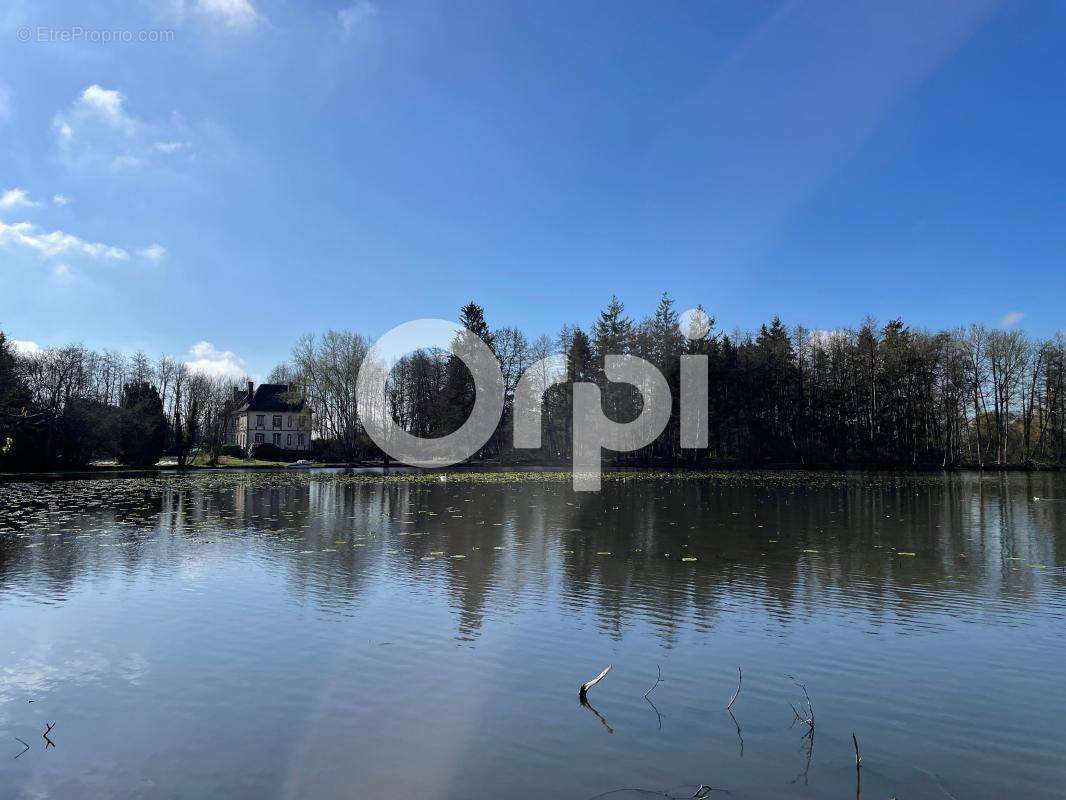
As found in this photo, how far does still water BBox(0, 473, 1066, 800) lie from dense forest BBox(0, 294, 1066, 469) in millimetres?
43689

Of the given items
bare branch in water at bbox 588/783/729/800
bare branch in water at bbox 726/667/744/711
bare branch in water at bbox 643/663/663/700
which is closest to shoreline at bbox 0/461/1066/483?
bare branch in water at bbox 643/663/663/700

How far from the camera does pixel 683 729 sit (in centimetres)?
503

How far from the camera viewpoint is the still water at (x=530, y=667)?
14.5 ft

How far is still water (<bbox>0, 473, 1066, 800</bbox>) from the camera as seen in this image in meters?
4.43

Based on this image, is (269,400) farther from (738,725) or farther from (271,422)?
(738,725)

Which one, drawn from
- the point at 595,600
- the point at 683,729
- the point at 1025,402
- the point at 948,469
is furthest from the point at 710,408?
the point at 683,729

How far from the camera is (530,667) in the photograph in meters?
6.45

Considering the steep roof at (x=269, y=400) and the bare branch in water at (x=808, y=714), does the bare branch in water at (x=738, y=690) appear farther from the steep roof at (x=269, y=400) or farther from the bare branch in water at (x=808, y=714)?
the steep roof at (x=269, y=400)

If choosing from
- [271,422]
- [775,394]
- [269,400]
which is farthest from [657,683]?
[269,400]

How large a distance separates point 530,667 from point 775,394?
5629 cm

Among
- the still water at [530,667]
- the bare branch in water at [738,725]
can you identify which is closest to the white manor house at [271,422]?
the still water at [530,667]

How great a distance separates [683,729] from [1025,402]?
63.8 m

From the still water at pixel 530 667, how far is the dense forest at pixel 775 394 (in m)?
43.7

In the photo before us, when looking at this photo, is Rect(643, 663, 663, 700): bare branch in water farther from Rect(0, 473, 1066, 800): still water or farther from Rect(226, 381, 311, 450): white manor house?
Rect(226, 381, 311, 450): white manor house
